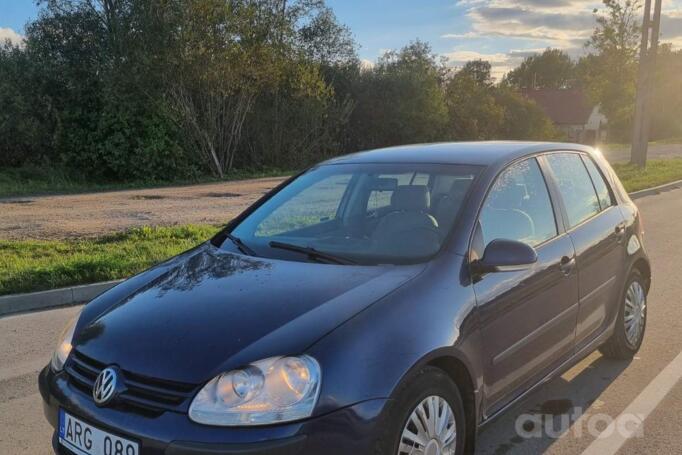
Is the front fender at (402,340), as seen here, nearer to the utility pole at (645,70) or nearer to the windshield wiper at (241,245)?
the windshield wiper at (241,245)

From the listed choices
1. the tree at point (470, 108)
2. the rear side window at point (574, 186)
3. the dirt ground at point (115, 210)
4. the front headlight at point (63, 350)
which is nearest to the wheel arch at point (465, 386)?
the rear side window at point (574, 186)

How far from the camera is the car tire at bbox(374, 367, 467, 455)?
7.87 ft

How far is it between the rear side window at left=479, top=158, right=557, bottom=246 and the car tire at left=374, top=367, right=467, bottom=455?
88 centimetres

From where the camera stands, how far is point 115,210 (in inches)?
518

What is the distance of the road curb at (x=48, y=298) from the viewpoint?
614cm

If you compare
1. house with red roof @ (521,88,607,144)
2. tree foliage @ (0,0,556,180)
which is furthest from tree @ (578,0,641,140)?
house with red roof @ (521,88,607,144)

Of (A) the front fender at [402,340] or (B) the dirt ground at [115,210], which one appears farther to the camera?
(B) the dirt ground at [115,210]

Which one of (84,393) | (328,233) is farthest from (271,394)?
(328,233)

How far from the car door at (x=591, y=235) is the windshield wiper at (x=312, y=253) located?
155 cm

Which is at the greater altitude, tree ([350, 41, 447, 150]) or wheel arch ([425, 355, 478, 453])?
tree ([350, 41, 447, 150])

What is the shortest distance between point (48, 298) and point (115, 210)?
710 centimetres

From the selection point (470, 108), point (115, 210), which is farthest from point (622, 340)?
point (470, 108)

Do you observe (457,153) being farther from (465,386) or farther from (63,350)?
(63,350)

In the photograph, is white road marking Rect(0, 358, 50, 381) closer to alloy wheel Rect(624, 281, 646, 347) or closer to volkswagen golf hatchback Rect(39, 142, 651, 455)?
volkswagen golf hatchback Rect(39, 142, 651, 455)
